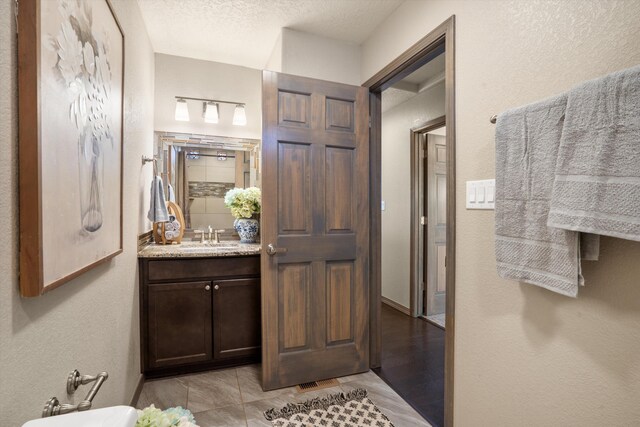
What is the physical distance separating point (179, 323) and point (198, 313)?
14 centimetres

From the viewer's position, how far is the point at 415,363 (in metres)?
2.35

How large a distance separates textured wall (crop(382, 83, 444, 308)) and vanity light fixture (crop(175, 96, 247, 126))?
1.86 metres

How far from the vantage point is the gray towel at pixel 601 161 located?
2.63 feet

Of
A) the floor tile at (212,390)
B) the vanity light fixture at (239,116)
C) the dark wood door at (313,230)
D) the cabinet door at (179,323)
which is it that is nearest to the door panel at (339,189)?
the dark wood door at (313,230)

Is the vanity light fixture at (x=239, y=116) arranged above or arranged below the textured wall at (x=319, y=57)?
below

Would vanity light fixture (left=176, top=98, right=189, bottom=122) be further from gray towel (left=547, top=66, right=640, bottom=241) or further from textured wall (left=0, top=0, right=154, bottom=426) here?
gray towel (left=547, top=66, right=640, bottom=241)

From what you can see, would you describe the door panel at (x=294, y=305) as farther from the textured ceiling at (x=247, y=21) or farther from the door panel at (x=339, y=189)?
the textured ceiling at (x=247, y=21)

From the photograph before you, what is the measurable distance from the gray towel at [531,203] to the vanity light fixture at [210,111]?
2367 mm

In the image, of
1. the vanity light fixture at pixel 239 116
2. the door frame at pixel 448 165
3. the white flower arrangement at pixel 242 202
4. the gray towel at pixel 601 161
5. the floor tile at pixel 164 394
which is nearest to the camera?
the gray towel at pixel 601 161

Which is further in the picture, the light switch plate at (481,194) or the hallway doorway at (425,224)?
the hallway doorway at (425,224)

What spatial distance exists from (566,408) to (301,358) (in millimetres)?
1467

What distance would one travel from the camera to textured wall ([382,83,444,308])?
10.9 ft

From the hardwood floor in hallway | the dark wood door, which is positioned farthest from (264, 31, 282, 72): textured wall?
the hardwood floor in hallway

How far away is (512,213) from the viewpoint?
1127 millimetres
